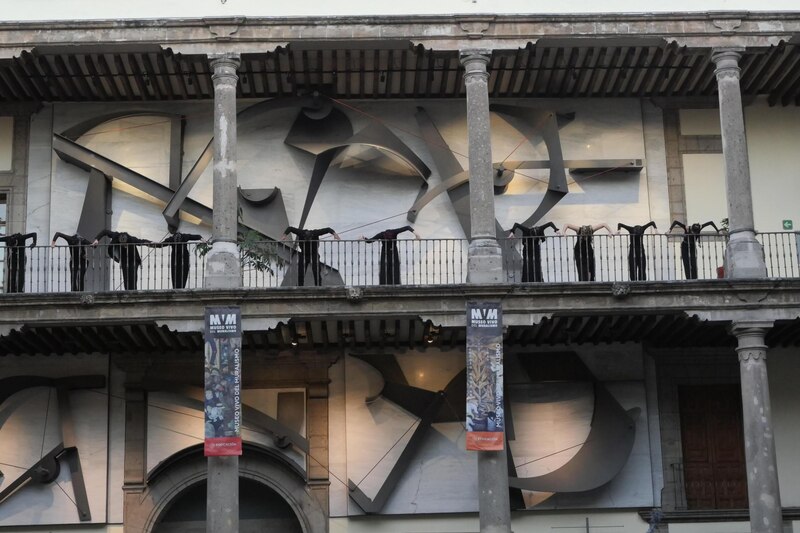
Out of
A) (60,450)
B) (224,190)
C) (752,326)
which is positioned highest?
(224,190)

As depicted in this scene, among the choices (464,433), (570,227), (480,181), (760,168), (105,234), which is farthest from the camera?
(760,168)

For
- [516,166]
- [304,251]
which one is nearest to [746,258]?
[516,166]

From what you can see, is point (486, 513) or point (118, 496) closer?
point (486, 513)

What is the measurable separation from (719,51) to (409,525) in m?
8.79

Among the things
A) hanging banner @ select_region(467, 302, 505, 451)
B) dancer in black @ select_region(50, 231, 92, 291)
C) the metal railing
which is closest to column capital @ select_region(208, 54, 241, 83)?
the metal railing

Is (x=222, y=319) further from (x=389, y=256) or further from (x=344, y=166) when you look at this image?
(x=344, y=166)

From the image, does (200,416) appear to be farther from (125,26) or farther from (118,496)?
(125,26)

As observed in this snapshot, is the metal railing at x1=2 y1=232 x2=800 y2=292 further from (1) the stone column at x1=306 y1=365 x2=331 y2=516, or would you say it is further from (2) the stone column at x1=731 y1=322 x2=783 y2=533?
(2) the stone column at x1=731 y1=322 x2=783 y2=533

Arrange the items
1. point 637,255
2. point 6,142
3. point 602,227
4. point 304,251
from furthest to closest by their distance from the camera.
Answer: point 6,142 → point 602,227 → point 637,255 → point 304,251

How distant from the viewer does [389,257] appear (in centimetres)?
2098

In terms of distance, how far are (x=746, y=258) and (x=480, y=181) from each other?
13.1ft

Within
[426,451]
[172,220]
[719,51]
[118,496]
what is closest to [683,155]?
[719,51]

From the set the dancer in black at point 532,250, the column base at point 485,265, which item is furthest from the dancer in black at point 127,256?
the dancer in black at point 532,250

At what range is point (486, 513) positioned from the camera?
1866 centimetres
